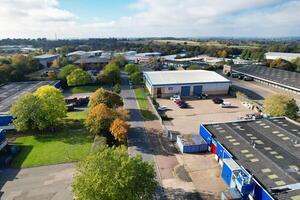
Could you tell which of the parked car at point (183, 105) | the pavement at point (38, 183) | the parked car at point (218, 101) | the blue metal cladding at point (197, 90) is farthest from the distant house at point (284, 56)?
the pavement at point (38, 183)

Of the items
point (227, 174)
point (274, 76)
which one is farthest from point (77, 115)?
point (274, 76)

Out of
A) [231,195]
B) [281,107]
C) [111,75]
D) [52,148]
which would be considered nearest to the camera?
[231,195]

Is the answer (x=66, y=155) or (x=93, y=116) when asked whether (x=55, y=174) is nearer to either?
(x=66, y=155)

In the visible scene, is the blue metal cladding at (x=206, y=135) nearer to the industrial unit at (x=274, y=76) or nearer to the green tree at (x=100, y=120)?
the green tree at (x=100, y=120)

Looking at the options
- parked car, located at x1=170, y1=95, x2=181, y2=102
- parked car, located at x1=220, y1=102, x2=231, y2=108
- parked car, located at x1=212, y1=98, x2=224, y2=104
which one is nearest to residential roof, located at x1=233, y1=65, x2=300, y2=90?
parked car, located at x1=212, y1=98, x2=224, y2=104

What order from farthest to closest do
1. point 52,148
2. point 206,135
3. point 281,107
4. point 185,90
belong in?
1. point 185,90
2. point 281,107
3. point 52,148
4. point 206,135

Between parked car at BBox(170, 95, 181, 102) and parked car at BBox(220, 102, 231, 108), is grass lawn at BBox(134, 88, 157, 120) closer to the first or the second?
parked car at BBox(170, 95, 181, 102)

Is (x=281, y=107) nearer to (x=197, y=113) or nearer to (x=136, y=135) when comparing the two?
(x=197, y=113)
